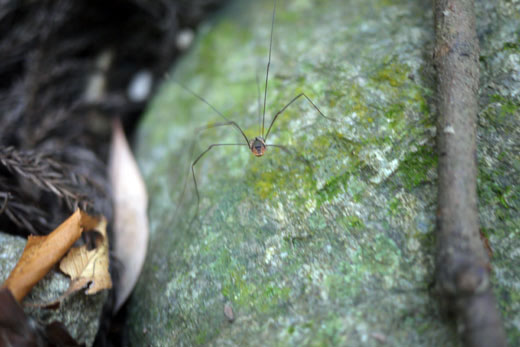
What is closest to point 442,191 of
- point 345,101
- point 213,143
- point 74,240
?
point 345,101

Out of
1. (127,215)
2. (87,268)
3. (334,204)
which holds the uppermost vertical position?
(87,268)

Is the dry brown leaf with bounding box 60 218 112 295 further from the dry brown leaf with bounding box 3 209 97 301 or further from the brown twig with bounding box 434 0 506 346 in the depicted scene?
the brown twig with bounding box 434 0 506 346

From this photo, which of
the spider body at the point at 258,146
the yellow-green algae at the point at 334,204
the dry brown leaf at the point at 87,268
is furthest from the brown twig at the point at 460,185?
the dry brown leaf at the point at 87,268

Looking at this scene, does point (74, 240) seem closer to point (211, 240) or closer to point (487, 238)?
point (211, 240)

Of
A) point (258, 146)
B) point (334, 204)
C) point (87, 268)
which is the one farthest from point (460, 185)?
point (87, 268)

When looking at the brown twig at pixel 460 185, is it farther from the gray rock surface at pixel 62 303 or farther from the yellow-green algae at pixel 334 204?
the gray rock surface at pixel 62 303

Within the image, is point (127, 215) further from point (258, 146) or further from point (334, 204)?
point (334, 204)

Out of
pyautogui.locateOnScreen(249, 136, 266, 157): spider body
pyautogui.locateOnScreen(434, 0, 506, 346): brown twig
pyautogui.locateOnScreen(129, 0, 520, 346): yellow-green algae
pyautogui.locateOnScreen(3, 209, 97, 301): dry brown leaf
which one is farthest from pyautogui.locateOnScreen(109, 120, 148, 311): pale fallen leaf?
pyautogui.locateOnScreen(434, 0, 506, 346): brown twig
